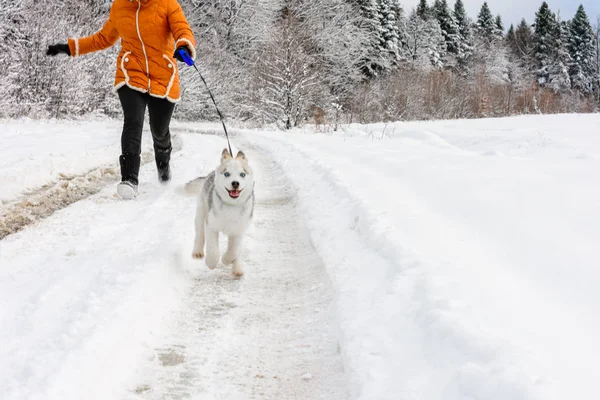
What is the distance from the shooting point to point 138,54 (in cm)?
576

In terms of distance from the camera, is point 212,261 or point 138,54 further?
point 138,54

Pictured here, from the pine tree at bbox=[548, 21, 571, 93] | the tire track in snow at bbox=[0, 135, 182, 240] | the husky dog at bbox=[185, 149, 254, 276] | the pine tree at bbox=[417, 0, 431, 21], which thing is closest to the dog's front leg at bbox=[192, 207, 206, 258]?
the husky dog at bbox=[185, 149, 254, 276]

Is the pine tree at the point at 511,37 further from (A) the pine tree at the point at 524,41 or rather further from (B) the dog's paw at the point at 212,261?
(B) the dog's paw at the point at 212,261

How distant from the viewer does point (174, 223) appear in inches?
185

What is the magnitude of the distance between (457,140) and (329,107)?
15.5 metres

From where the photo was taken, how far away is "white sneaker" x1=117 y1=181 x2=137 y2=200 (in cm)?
570

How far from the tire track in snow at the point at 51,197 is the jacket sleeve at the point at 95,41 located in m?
1.73

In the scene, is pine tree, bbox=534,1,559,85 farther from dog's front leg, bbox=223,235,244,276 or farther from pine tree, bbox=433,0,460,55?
dog's front leg, bbox=223,235,244,276

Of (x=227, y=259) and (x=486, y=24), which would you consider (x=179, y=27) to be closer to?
(x=227, y=259)

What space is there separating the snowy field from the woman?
0.69 m

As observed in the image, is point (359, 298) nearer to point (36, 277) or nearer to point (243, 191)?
point (243, 191)

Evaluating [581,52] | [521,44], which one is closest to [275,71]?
[581,52]

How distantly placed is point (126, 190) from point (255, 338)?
3487mm

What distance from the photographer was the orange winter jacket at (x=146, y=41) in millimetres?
5656
